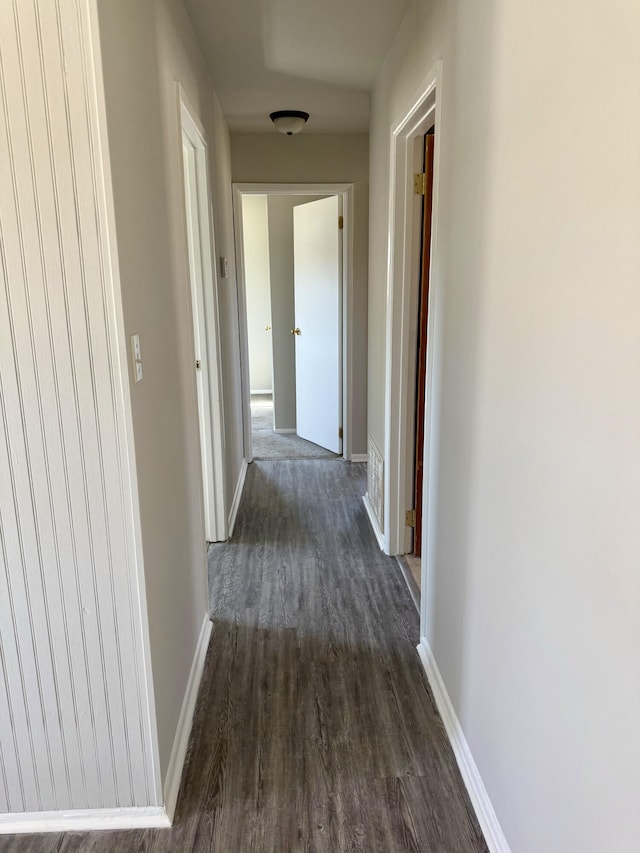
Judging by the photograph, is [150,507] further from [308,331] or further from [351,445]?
[308,331]

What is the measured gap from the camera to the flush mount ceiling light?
3656 mm

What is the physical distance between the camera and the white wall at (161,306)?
1425 millimetres

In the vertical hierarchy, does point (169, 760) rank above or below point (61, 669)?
below

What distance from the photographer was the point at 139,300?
152 cm

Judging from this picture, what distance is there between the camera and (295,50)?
2.72 metres

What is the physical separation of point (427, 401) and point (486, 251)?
717mm

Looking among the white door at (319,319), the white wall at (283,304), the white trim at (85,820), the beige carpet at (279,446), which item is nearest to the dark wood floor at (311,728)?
the white trim at (85,820)

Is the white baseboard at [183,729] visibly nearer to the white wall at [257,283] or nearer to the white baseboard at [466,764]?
the white baseboard at [466,764]

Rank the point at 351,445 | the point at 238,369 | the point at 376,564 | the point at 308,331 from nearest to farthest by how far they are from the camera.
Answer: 1. the point at 376,564
2. the point at 238,369
3. the point at 351,445
4. the point at 308,331

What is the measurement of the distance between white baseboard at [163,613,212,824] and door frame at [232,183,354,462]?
7.79ft

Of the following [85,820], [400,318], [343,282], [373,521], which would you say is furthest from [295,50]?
[85,820]

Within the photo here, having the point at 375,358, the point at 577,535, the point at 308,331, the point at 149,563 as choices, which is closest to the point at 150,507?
the point at 149,563

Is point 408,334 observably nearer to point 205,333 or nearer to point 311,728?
point 205,333

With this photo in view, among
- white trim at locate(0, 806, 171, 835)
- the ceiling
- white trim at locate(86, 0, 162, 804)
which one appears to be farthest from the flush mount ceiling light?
white trim at locate(0, 806, 171, 835)
